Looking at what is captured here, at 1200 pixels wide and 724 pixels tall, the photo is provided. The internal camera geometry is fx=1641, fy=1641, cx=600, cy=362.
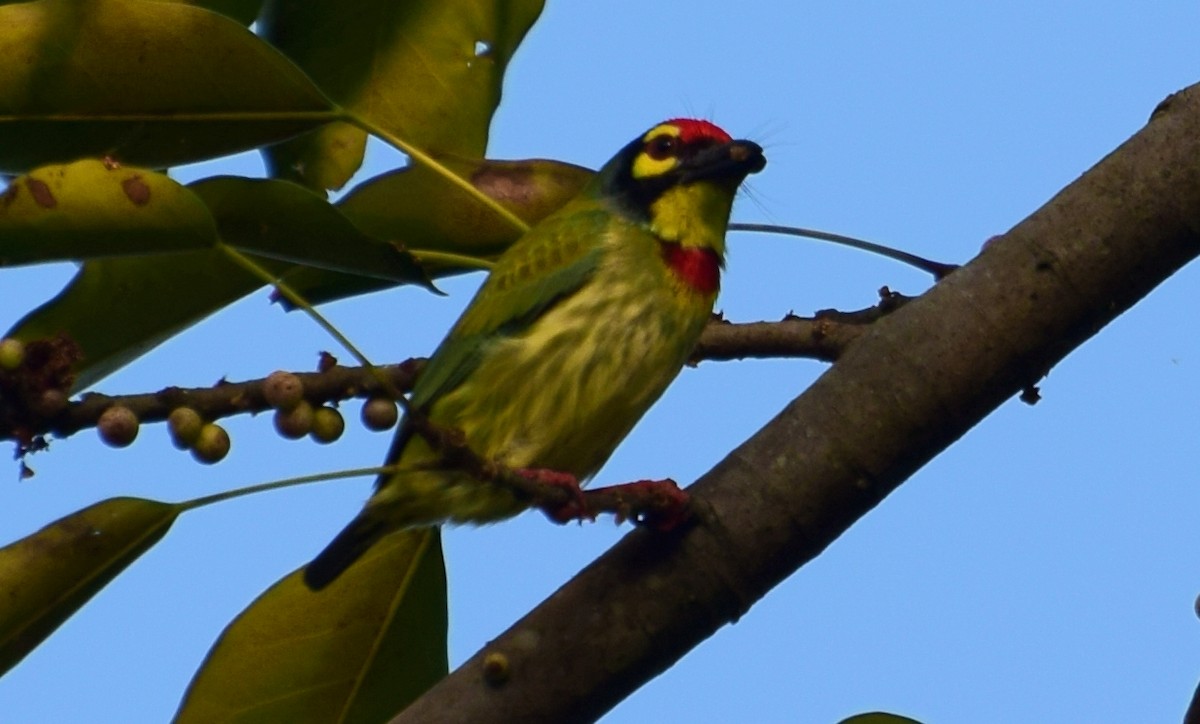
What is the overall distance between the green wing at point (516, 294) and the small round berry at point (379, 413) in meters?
0.33

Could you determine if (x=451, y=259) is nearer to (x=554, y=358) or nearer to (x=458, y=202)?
(x=458, y=202)

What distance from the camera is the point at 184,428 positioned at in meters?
2.73

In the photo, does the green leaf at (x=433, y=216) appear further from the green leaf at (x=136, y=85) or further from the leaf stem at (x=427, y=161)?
the green leaf at (x=136, y=85)

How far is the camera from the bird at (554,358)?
127 inches

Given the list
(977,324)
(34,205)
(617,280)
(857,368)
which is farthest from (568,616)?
(617,280)

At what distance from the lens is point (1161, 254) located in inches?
96.3

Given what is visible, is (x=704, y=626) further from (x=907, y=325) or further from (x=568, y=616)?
(x=907, y=325)

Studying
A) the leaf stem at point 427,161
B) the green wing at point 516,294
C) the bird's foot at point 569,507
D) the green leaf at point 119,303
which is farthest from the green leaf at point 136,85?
the bird's foot at point 569,507

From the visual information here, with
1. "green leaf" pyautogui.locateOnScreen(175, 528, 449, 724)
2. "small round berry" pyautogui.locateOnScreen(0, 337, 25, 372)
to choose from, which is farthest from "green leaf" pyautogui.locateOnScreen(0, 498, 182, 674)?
"green leaf" pyautogui.locateOnScreen(175, 528, 449, 724)

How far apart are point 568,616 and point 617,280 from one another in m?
1.26

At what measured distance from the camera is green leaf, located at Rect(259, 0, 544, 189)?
3619 millimetres

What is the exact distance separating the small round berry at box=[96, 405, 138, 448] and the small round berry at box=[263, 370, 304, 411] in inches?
9.6

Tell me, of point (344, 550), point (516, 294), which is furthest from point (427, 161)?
point (344, 550)

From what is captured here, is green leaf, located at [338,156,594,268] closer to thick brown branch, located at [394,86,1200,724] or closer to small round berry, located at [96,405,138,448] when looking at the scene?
small round berry, located at [96,405,138,448]
